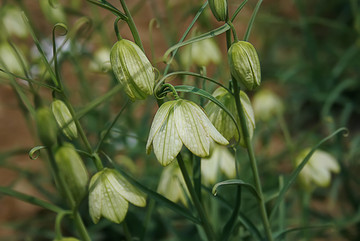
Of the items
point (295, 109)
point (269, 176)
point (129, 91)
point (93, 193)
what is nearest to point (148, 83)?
point (129, 91)

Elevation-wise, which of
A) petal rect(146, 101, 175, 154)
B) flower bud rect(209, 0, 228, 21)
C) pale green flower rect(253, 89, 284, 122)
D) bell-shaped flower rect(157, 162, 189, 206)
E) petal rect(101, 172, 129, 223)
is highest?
flower bud rect(209, 0, 228, 21)

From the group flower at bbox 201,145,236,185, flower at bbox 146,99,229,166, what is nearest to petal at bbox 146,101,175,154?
flower at bbox 146,99,229,166

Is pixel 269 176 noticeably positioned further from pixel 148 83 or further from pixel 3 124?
pixel 3 124

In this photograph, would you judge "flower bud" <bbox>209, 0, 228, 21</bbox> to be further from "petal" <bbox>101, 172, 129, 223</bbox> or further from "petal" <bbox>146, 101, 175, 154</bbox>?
"petal" <bbox>101, 172, 129, 223</bbox>

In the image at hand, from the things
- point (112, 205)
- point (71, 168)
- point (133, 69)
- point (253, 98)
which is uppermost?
point (133, 69)

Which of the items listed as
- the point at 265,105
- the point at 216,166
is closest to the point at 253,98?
the point at 265,105

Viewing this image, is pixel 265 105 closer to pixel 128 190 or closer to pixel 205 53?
pixel 205 53

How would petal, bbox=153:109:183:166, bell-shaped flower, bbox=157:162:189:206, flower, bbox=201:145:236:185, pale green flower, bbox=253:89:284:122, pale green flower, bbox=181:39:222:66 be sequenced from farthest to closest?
pale green flower, bbox=253:89:284:122 < pale green flower, bbox=181:39:222:66 < flower, bbox=201:145:236:185 < bell-shaped flower, bbox=157:162:189:206 < petal, bbox=153:109:183:166
